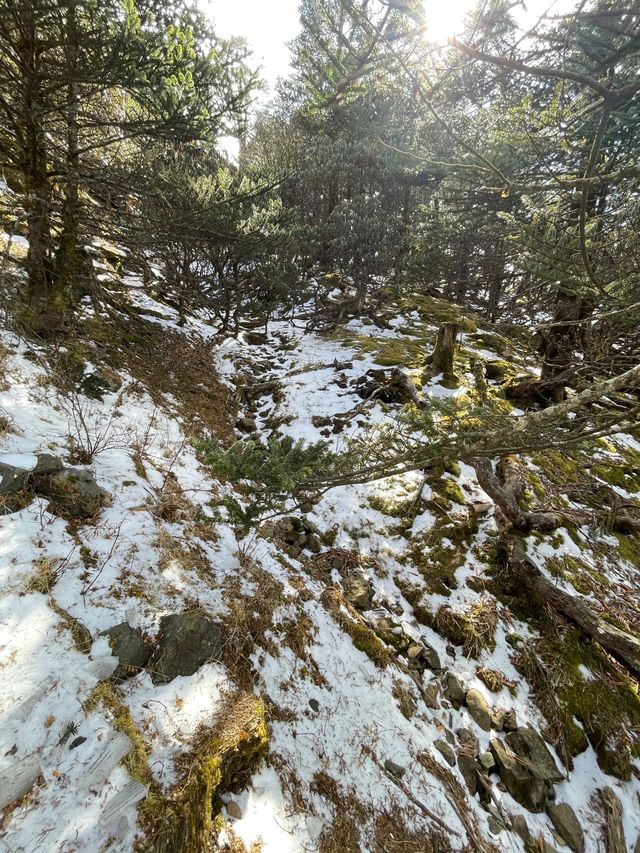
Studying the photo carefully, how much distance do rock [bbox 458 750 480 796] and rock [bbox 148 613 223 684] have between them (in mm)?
2592

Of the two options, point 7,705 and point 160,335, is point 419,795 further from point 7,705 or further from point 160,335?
point 160,335

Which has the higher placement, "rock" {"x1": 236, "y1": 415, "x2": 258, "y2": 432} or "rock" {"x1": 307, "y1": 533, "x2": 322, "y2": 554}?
"rock" {"x1": 236, "y1": 415, "x2": 258, "y2": 432}

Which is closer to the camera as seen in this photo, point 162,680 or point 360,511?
point 162,680

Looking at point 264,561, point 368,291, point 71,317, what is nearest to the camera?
point 264,561

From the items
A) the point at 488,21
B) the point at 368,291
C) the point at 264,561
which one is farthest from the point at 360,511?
the point at 368,291

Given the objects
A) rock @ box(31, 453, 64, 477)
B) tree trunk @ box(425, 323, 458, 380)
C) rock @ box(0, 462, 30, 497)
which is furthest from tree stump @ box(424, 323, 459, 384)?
rock @ box(0, 462, 30, 497)

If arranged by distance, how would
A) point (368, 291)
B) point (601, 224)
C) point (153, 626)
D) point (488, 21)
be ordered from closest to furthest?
point (488, 21)
point (153, 626)
point (601, 224)
point (368, 291)

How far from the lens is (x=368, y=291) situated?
42.5 ft

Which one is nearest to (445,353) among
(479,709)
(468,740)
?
(479,709)

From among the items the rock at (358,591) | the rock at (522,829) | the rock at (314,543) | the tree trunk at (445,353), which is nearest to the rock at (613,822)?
the rock at (522,829)

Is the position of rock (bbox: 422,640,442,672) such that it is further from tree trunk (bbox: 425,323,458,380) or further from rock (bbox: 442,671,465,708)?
tree trunk (bbox: 425,323,458,380)

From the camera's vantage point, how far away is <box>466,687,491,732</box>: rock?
3.66m

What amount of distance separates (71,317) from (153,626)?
218 inches

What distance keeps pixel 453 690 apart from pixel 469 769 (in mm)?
618
